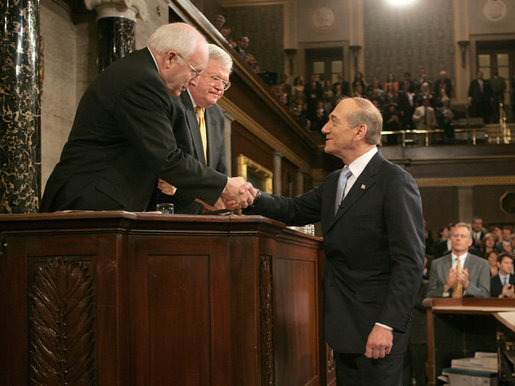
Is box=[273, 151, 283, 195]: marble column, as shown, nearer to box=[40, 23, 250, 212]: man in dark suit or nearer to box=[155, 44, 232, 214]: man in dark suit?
box=[155, 44, 232, 214]: man in dark suit

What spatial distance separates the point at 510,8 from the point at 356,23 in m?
4.45

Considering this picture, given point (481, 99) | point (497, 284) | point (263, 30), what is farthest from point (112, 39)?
point (263, 30)

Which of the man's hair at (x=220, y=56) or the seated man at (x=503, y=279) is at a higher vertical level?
the man's hair at (x=220, y=56)

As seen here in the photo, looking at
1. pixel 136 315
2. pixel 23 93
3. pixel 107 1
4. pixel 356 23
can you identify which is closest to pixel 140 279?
pixel 136 315

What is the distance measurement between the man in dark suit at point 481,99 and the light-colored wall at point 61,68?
1354 cm

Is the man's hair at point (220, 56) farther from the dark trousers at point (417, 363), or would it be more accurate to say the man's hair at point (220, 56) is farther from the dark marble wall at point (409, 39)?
the dark marble wall at point (409, 39)

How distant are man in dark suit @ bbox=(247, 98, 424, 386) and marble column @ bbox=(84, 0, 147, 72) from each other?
3298 mm

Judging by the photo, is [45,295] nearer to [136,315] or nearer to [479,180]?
[136,315]

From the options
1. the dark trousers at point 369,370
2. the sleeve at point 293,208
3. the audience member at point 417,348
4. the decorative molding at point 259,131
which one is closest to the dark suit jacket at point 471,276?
the audience member at point 417,348

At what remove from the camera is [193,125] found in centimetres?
302

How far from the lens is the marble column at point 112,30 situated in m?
5.72

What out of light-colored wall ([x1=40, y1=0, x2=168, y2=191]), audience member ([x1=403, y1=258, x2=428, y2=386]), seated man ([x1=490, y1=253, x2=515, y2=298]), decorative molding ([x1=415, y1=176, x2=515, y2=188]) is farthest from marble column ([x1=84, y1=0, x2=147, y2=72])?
decorative molding ([x1=415, y1=176, x2=515, y2=188])

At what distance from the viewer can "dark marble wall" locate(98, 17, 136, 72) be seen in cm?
573

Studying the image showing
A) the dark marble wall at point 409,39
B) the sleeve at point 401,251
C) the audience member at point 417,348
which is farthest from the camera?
the dark marble wall at point 409,39
